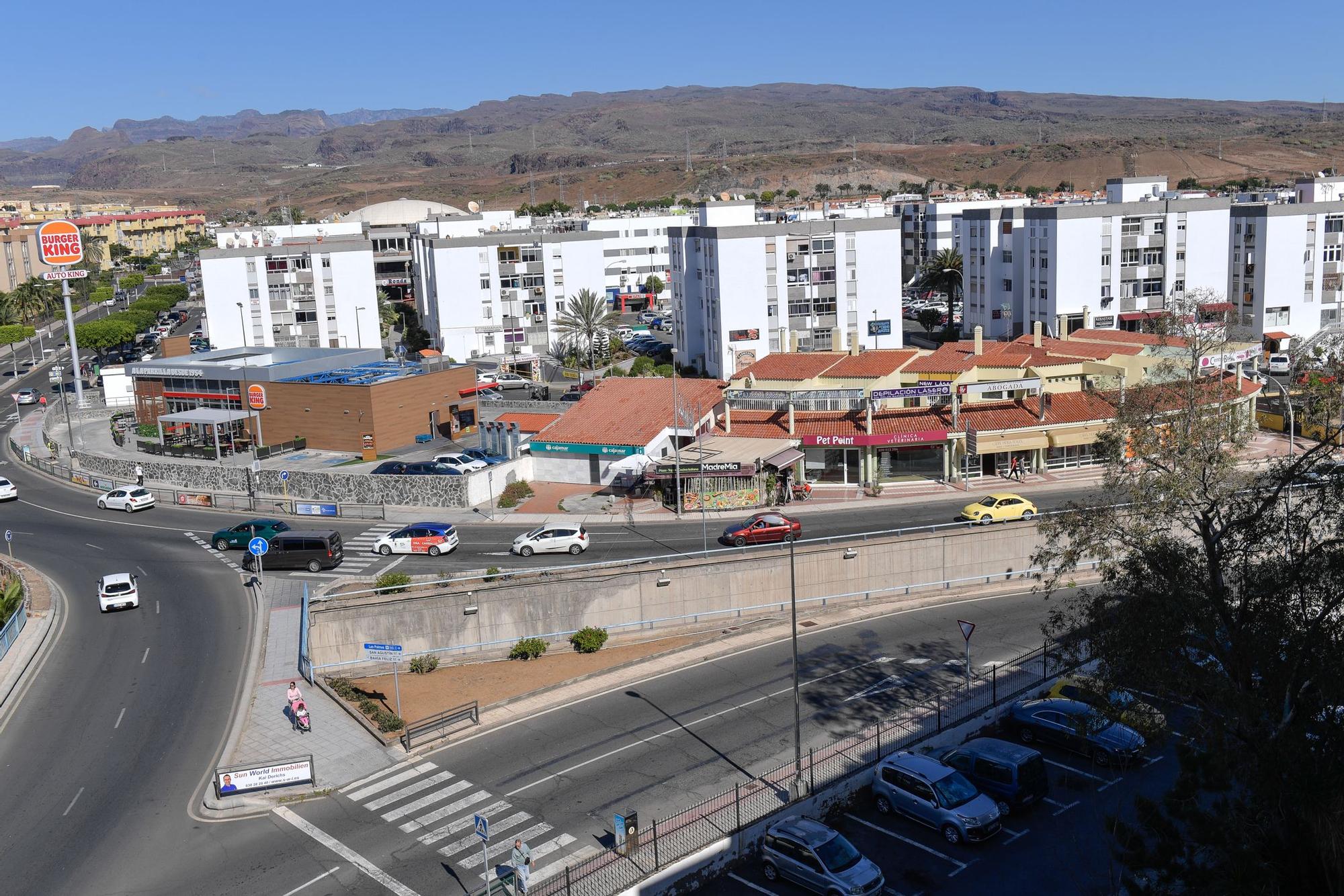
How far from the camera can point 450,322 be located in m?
96.0

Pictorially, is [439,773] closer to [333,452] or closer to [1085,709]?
[1085,709]

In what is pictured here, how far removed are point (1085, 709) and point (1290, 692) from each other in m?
8.41

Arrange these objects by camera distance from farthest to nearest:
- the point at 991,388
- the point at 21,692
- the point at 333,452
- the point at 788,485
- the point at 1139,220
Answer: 1. the point at 1139,220
2. the point at 333,452
3. the point at 991,388
4. the point at 788,485
5. the point at 21,692

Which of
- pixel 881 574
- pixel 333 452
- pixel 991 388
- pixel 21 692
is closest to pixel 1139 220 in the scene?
pixel 991 388

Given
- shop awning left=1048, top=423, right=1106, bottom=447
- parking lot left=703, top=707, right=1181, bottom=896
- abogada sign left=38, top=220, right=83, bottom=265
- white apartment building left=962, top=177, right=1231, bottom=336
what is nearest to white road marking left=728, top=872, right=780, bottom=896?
parking lot left=703, top=707, right=1181, bottom=896

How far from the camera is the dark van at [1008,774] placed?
26.3 m

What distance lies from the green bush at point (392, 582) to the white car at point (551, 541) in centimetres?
528

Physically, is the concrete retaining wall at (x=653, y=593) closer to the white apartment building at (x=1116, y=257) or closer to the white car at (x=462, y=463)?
the white car at (x=462, y=463)

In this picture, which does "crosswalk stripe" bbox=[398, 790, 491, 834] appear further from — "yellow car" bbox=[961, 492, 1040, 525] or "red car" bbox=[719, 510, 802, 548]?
"yellow car" bbox=[961, 492, 1040, 525]

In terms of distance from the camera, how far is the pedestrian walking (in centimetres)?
2284

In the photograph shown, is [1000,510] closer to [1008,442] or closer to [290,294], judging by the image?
[1008,442]

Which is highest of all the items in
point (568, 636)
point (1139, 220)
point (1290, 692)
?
point (1139, 220)

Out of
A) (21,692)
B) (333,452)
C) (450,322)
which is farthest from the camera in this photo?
(450,322)

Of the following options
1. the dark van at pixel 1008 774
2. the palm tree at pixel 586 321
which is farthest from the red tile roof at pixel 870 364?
the dark van at pixel 1008 774
